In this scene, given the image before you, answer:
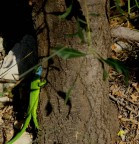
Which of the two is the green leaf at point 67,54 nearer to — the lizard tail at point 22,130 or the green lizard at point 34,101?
the green lizard at point 34,101

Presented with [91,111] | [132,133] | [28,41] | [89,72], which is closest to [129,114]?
[132,133]

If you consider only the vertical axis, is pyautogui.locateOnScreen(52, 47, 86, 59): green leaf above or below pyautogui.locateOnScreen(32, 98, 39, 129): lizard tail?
above

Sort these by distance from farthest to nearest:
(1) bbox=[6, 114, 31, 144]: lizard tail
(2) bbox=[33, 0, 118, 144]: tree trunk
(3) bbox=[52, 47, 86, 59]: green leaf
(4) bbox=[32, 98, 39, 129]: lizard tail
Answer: (1) bbox=[6, 114, 31, 144]: lizard tail → (4) bbox=[32, 98, 39, 129]: lizard tail → (2) bbox=[33, 0, 118, 144]: tree trunk → (3) bbox=[52, 47, 86, 59]: green leaf

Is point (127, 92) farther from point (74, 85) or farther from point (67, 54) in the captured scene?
point (67, 54)

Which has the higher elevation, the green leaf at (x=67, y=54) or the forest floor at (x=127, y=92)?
the green leaf at (x=67, y=54)

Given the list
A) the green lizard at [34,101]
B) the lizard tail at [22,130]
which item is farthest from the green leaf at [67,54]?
the lizard tail at [22,130]

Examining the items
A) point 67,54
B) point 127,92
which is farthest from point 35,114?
point 67,54

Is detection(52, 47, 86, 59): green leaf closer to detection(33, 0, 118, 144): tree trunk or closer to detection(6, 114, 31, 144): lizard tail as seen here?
detection(33, 0, 118, 144): tree trunk

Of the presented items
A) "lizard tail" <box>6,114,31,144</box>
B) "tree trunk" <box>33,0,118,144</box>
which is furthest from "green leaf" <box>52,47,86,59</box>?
"lizard tail" <box>6,114,31,144</box>

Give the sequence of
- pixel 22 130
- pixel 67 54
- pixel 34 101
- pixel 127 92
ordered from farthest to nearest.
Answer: pixel 127 92 < pixel 22 130 < pixel 34 101 < pixel 67 54
